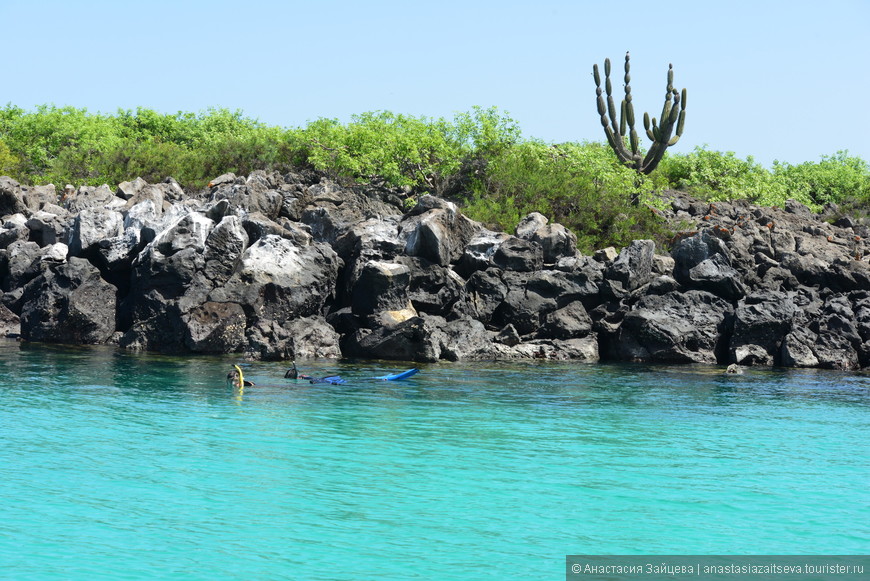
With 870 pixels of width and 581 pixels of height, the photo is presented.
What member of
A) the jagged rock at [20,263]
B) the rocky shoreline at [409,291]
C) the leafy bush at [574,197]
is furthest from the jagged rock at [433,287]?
the jagged rock at [20,263]

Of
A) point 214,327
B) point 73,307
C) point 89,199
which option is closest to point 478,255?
point 214,327

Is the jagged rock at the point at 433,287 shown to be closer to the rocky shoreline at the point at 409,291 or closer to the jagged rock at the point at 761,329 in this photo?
the rocky shoreline at the point at 409,291

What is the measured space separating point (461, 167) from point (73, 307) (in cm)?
2220

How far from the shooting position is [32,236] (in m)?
37.6

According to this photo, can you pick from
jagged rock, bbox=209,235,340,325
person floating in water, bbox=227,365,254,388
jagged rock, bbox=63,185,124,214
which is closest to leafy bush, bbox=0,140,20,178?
jagged rock, bbox=63,185,124,214

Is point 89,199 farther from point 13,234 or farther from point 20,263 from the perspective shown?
point 20,263

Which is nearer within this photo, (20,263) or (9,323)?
(9,323)

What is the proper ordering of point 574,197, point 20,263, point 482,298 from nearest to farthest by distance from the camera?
point 482,298 → point 20,263 → point 574,197

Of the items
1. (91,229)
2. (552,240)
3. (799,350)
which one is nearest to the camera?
(799,350)

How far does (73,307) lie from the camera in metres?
31.9

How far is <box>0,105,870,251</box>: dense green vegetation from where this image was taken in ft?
142

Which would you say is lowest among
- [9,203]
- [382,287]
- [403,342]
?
[403,342]

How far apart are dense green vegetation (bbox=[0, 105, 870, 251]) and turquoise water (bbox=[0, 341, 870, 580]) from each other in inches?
747

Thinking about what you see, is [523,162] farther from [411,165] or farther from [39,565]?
[39,565]
